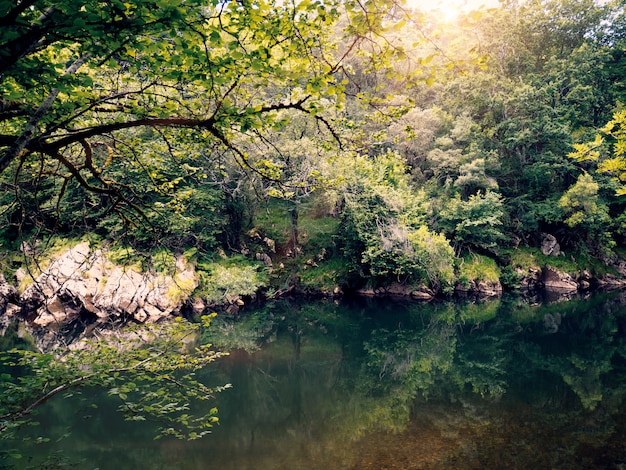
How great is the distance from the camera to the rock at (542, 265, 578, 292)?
88.4 ft

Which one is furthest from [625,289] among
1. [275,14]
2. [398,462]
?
[275,14]

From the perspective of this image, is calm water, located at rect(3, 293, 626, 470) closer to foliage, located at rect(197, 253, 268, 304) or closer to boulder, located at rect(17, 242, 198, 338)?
boulder, located at rect(17, 242, 198, 338)

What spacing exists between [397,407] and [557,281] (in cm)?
2412

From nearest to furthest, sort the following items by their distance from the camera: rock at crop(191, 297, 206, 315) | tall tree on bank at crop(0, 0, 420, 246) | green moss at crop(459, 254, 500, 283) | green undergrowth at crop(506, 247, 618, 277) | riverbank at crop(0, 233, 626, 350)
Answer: tall tree on bank at crop(0, 0, 420, 246), riverbank at crop(0, 233, 626, 350), rock at crop(191, 297, 206, 315), green moss at crop(459, 254, 500, 283), green undergrowth at crop(506, 247, 618, 277)

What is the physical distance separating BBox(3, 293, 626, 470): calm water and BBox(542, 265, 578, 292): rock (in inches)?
418

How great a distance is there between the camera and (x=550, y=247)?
28.5 metres

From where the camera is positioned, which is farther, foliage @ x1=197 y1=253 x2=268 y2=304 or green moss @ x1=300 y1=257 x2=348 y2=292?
green moss @ x1=300 y1=257 x2=348 y2=292

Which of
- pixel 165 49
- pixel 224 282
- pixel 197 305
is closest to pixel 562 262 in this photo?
pixel 224 282

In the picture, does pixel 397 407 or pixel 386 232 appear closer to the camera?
pixel 397 407

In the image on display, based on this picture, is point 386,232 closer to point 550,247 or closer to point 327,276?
point 327,276

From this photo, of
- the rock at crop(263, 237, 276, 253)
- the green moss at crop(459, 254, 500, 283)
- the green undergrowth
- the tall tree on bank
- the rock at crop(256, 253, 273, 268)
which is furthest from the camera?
the rock at crop(263, 237, 276, 253)

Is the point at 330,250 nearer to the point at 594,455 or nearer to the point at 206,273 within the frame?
the point at 206,273

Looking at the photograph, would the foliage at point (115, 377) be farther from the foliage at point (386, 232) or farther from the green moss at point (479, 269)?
the green moss at point (479, 269)

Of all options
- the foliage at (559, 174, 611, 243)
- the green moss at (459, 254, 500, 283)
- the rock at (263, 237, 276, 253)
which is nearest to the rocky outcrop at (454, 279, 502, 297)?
the green moss at (459, 254, 500, 283)
